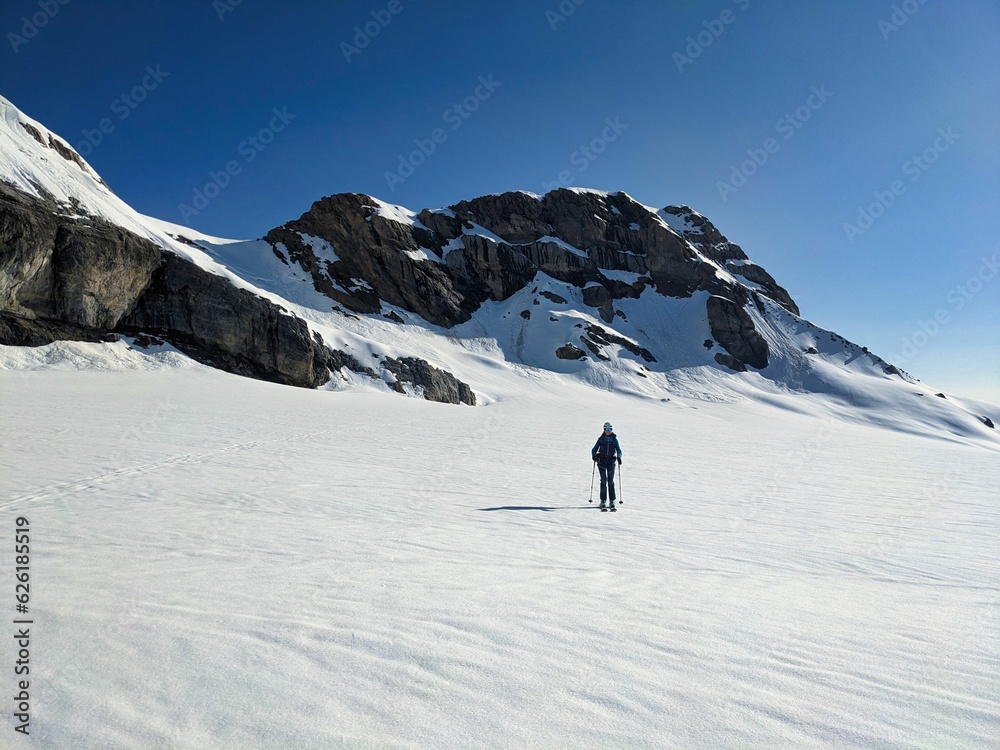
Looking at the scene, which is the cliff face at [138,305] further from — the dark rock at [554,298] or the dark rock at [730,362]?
the dark rock at [730,362]

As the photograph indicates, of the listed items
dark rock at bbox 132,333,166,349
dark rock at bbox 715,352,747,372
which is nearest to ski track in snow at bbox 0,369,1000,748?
dark rock at bbox 132,333,166,349

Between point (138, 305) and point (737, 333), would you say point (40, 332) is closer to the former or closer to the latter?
point (138, 305)

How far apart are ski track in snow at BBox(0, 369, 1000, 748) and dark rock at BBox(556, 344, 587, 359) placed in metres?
49.9

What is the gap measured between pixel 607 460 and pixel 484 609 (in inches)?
211

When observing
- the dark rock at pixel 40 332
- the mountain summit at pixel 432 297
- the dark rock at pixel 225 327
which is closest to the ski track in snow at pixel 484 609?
the dark rock at pixel 40 332

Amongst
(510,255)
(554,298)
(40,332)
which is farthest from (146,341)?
(510,255)

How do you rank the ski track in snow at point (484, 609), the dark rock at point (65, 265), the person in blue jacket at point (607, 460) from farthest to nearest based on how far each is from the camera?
the dark rock at point (65, 265), the person in blue jacket at point (607, 460), the ski track in snow at point (484, 609)

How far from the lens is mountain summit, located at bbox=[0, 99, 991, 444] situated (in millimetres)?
29125

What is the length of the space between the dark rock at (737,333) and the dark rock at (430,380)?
47556 mm

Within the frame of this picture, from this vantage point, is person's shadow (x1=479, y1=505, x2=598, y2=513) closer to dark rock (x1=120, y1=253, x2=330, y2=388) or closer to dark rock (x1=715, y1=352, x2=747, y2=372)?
dark rock (x1=120, y1=253, x2=330, y2=388)

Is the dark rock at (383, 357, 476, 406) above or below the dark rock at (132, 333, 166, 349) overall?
below

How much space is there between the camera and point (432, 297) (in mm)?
66000

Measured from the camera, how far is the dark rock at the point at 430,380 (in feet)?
121

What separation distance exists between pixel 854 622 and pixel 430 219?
263ft
